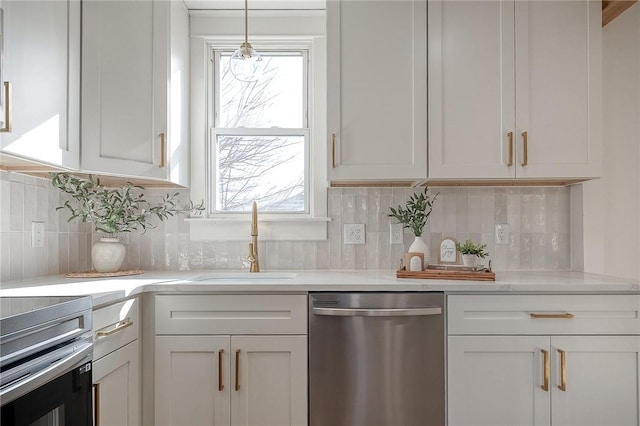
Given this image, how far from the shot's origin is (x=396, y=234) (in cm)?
235

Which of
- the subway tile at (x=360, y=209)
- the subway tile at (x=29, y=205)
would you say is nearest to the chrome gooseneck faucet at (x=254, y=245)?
the subway tile at (x=360, y=209)

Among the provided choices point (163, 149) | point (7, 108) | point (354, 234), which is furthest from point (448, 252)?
point (7, 108)

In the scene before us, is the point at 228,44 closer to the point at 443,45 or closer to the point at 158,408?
the point at 443,45

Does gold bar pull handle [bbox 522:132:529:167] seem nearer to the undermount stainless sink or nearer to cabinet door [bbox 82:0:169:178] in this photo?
the undermount stainless sink

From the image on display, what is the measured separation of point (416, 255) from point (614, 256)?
1242 mm

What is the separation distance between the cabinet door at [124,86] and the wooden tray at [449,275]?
1.31m

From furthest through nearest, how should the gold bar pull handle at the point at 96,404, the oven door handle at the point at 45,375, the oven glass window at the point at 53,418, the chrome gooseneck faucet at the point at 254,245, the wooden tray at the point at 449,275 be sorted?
the chrome gooseneck faucet at the point at 254,245 < the wooden tray at the point at 449,275 < the gold bar pull handle at the point at 96,404 < the oven glass window at the point at 53,418 < the oven door handle at the point at 45,375

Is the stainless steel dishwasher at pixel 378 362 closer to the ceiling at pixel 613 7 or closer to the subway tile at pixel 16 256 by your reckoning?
the subway tile at pixel 16 256

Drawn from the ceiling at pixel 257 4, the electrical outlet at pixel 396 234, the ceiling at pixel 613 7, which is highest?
the ceiling at pixel 257 4

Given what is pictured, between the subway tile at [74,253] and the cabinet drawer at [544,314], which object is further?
the subway tile at [74,253]

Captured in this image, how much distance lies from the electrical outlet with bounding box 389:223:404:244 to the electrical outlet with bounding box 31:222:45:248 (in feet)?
5.80

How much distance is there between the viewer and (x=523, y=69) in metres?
1.99

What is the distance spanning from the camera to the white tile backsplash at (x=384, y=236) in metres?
2.34

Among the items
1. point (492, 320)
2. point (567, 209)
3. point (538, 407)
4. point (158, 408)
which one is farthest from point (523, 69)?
point (158, 408)
